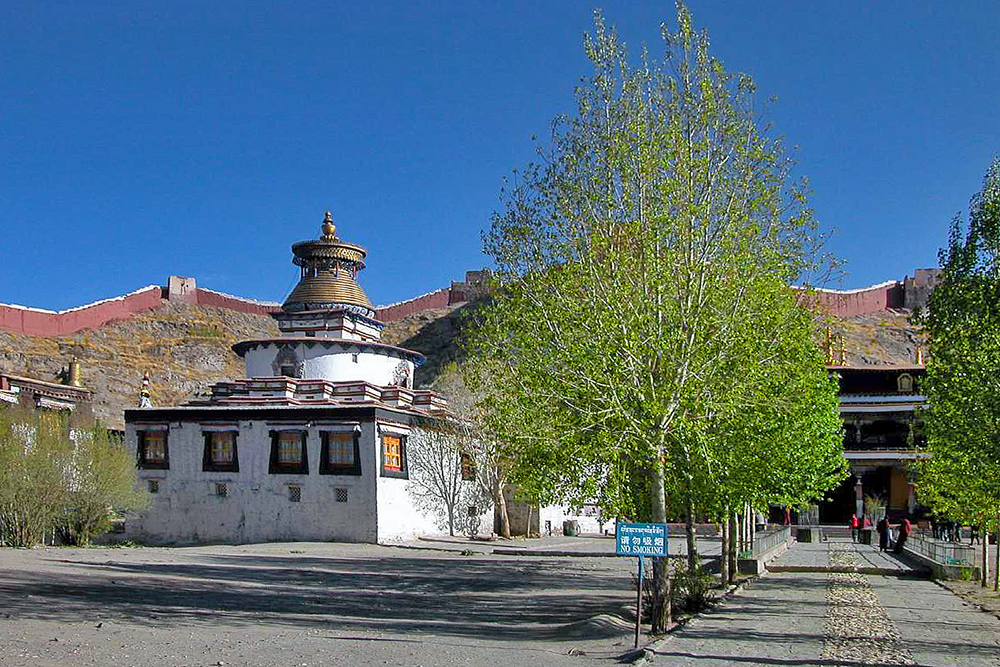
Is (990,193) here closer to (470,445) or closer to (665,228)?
(665,228)

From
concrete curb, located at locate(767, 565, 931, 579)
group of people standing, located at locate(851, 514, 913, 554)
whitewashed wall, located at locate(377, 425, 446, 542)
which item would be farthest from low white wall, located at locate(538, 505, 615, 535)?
concrete curb, located at locate(767, 565, 931, 579)

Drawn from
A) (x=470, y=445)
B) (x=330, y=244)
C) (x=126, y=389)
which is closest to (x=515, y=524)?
(x=470, y=445)

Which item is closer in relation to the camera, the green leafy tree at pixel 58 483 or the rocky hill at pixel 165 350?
the green leafy tree at pixel 58 483

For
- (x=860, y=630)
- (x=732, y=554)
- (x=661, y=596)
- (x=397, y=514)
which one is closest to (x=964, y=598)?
(x=732, y=554)

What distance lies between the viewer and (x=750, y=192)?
64.5ft

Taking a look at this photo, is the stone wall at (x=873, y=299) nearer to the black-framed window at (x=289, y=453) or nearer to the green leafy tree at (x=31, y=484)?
the black-framed window at (x=289, y=453)

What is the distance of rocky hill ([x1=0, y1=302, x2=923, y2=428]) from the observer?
8725 cm

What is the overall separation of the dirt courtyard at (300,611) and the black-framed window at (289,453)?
881cm

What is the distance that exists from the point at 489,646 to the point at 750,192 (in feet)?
32.6

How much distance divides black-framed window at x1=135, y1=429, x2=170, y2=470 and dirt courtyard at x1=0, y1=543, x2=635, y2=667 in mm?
11513

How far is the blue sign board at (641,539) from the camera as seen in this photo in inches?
580

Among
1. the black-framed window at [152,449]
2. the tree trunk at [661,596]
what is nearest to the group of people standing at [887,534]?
the tree trunk at [661,596]

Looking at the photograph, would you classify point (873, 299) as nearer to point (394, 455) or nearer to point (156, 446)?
point (394, 455)

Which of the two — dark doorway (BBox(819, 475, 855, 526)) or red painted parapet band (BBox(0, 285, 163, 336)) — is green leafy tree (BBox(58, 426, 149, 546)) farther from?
red painted parapet band (BBox(0, 285, 163, 336))
